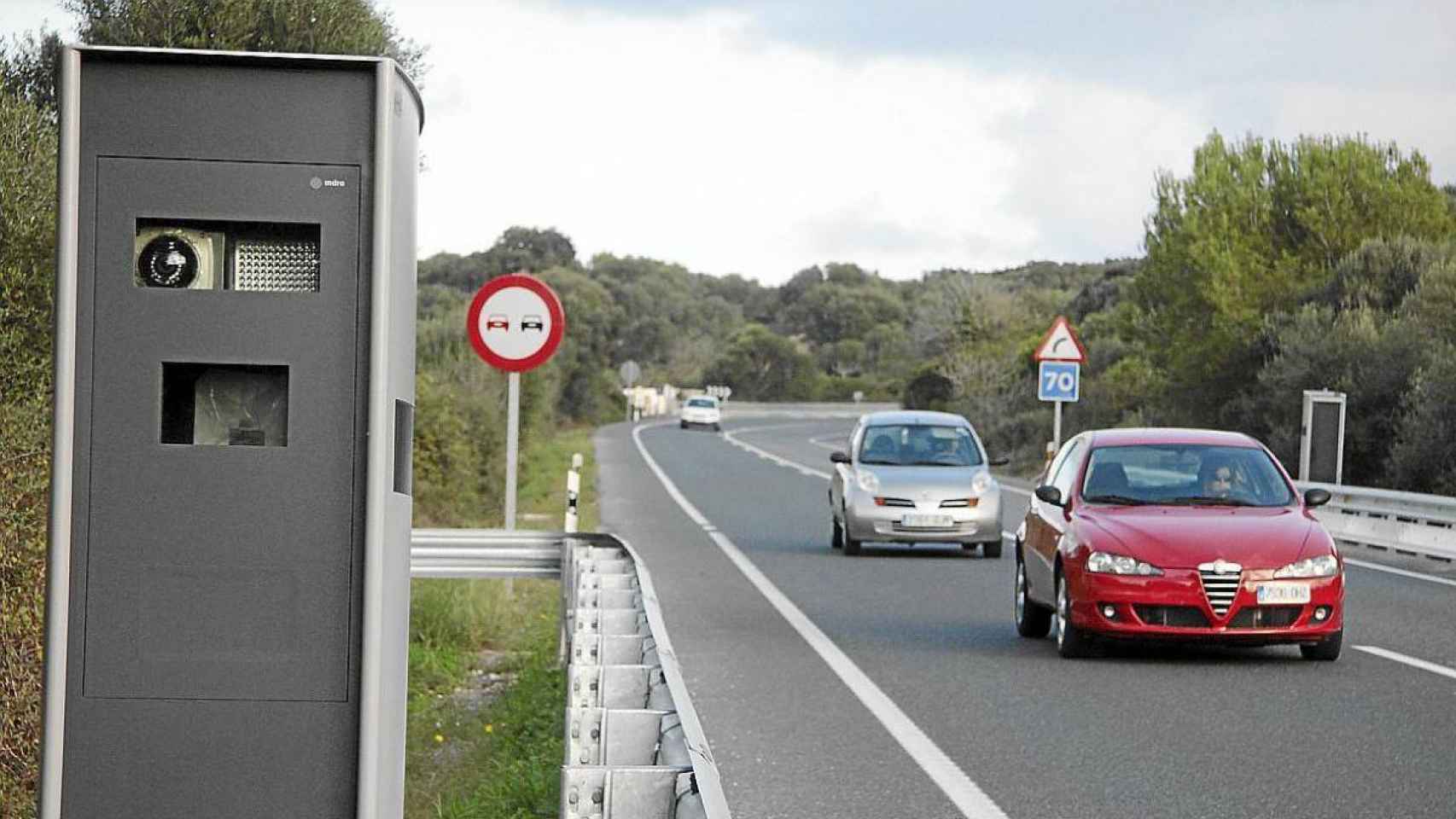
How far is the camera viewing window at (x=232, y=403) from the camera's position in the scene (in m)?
4.30

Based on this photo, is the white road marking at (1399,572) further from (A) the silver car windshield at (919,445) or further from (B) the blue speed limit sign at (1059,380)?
(B) the blue speed limit sign at (1059,380)

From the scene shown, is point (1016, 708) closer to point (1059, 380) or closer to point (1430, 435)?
point (1430, 435)

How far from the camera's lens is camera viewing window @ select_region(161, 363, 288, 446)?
4297mm

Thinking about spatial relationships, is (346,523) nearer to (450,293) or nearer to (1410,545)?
(1410,545)

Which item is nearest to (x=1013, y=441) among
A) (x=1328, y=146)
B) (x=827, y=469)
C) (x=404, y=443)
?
(x=827, y=469)

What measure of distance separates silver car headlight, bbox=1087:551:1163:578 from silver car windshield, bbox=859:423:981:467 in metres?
9.60

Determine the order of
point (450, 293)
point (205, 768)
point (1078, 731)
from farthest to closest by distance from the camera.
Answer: point (450, 293), point (1078, 731), point (205, 768)

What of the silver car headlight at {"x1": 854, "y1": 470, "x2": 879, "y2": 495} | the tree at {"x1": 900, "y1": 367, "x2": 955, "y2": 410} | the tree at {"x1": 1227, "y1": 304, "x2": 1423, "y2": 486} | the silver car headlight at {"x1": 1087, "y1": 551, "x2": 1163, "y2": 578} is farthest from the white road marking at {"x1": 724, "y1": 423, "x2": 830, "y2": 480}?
the silver car headlight at {"x1": 1087, "y1": 551, "x2": 1163, "y2": 578}

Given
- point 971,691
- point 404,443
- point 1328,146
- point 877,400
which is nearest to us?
point 404,443

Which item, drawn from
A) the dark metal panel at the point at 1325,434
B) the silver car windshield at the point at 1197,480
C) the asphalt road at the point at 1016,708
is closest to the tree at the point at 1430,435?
the dark metal panel at the point at 1325,434

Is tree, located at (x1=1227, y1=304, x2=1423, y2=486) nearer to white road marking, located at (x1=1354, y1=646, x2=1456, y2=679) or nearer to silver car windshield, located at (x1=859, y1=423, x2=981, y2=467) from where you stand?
silver car windshield, located at (x1=859, y1=423, x2=981, y2=467)

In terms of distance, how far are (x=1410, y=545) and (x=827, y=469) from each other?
935 inches

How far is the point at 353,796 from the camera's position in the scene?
4316 millimetres

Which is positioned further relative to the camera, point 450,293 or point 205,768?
point 450,293
